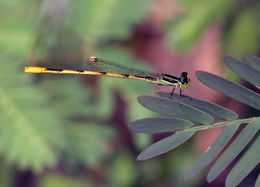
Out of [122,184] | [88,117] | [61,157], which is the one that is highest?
[88,117]

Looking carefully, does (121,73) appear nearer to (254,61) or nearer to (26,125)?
(26,125)

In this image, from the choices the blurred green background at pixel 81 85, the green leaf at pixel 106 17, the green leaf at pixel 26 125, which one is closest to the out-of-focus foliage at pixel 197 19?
the blurred green background at pixel 81 85

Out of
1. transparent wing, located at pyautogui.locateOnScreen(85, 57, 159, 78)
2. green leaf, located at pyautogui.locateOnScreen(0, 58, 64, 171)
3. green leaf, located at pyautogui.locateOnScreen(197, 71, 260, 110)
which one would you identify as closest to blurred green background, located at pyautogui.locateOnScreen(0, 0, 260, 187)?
green leaf, located at pyautogui.locateOnScreen(0, 58, 64, 171)

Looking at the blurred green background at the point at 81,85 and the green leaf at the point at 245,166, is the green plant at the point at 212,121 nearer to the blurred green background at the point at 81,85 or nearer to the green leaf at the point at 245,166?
the green leaf at the point at 245,166

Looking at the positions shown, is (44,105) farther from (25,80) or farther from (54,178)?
(54,178)

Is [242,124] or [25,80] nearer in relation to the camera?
[242,124]

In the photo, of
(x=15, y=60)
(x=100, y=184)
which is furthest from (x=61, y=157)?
Result: (x=15, y=60)

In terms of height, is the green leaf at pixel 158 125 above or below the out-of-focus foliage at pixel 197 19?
below
